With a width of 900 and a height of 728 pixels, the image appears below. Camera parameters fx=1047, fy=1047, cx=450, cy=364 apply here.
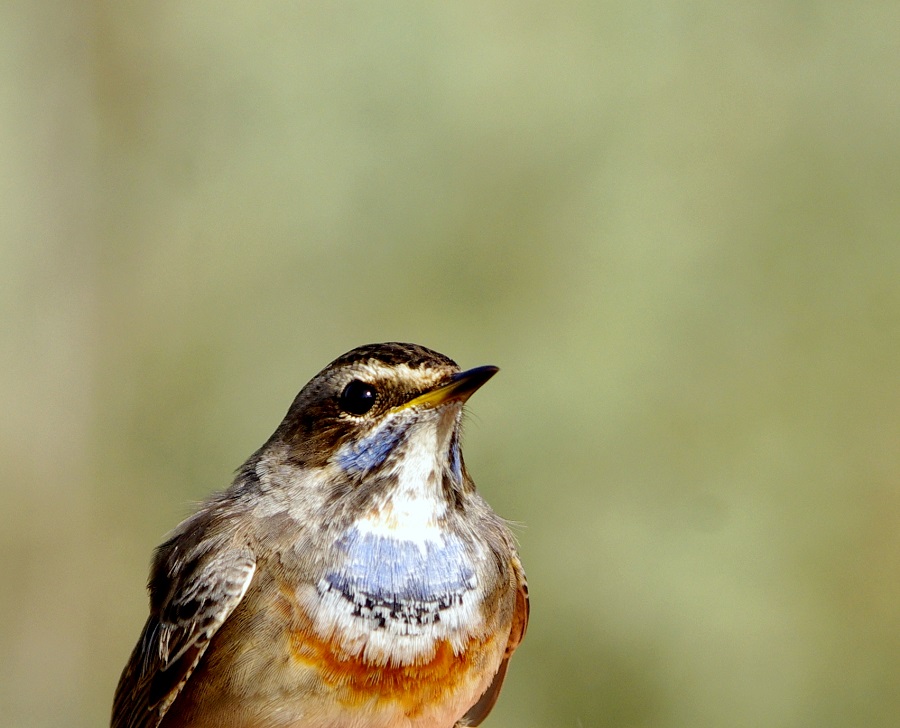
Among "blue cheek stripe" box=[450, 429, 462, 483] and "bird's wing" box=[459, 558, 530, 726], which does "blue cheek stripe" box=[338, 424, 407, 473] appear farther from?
"bird's wing" box=[459, 558, 530, 726]

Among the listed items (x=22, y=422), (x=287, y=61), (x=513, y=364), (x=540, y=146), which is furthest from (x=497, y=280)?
(x=22, y=422)

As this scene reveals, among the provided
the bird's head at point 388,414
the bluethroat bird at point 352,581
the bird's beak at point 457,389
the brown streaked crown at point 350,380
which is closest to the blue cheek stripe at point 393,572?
the bluethroat bird at point 352,581

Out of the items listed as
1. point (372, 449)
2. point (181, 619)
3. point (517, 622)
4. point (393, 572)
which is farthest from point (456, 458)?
point (181, 619)

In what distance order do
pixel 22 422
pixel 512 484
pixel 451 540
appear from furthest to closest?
pixel 22 422 → pixel 512 484 → pixel 451 540

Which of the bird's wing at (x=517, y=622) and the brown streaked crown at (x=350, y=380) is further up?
the brown streaked crown at (x=350, y=380)

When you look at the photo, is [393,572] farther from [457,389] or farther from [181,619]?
[181,619]

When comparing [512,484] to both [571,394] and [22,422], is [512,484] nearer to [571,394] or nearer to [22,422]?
[571,394]

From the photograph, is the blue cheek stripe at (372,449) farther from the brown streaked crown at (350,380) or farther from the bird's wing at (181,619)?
the bird's wing at (181,619)
